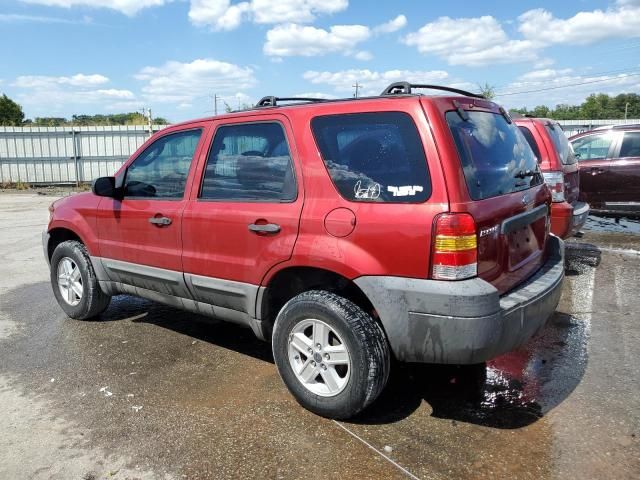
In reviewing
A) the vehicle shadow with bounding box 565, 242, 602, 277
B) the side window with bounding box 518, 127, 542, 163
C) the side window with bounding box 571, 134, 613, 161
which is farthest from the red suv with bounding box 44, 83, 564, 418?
the side window with bounding box 571, 134, 613, 161

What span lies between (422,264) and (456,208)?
13.0 inches

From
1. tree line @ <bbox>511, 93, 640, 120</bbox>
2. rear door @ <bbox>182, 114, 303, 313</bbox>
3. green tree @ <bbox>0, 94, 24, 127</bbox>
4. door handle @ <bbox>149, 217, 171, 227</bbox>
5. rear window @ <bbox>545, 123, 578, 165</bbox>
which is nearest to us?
rear door @ <bbox>182, 114, 303, 313</bbox>

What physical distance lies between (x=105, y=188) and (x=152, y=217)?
0.59 metres

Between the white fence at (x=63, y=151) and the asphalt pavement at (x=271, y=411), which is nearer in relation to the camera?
the asphalt pavement at (x=271, y=411)

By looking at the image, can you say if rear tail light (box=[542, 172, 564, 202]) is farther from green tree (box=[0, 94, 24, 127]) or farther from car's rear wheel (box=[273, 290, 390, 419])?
green tree (box=[0, 94, 24, 127])

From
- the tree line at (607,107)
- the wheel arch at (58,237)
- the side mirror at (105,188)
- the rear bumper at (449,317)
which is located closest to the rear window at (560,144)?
the rear bumper at (449,317)

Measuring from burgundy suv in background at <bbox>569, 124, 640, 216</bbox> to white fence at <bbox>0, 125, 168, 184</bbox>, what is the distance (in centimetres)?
1451

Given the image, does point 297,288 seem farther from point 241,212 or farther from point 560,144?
point 560,144

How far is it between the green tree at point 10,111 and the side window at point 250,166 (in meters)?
52.2

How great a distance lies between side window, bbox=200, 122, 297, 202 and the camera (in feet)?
10.9

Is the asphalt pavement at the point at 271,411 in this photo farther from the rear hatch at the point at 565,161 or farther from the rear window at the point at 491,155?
the rear hatch at the point at 565,161

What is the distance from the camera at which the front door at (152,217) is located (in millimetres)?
3914

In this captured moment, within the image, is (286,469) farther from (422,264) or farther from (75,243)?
(75,243)

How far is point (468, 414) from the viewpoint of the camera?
3193 mm
